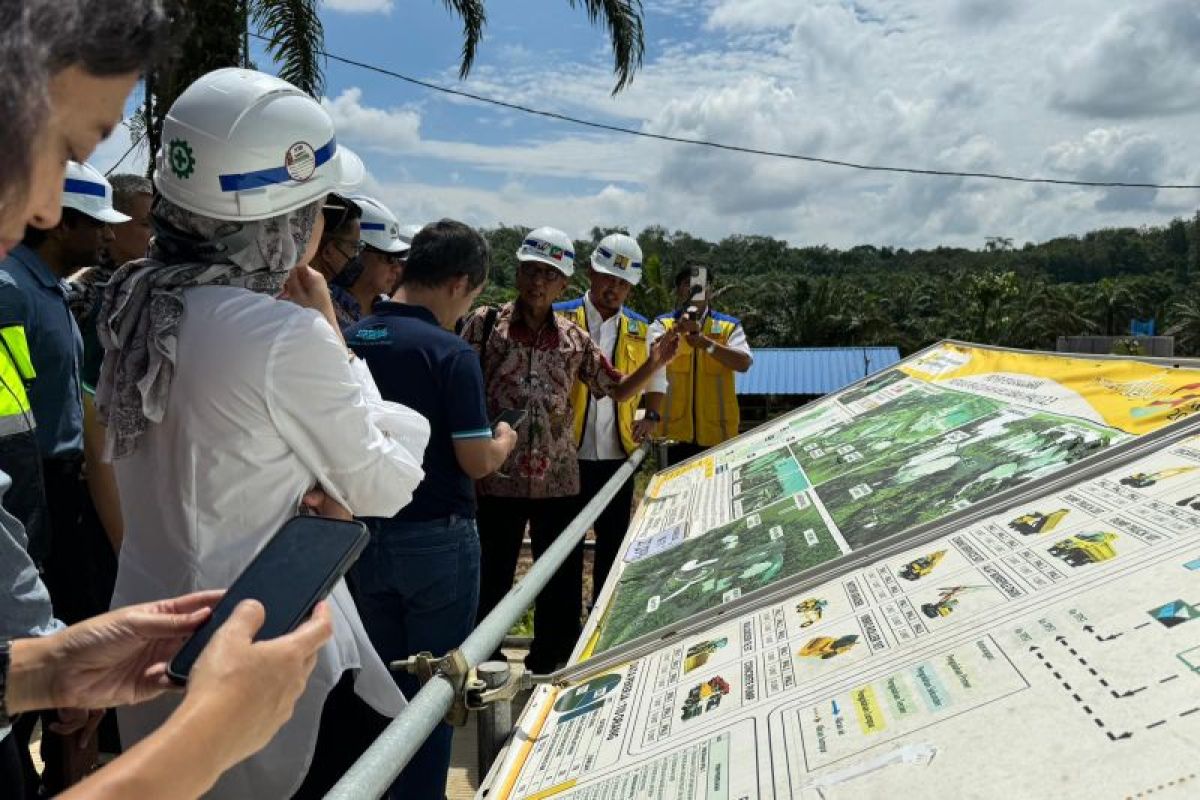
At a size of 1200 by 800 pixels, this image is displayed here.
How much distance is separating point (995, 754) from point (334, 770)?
1.36 metres

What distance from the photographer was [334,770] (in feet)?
6.42

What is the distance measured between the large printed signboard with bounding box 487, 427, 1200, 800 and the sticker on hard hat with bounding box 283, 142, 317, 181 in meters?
1.07

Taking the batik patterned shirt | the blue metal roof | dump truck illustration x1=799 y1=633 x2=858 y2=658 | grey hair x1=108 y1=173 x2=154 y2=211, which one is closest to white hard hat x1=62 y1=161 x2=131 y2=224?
grey hair x1=108 y1=173 x2=154 y2=211

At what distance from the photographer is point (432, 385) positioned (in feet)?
8.64

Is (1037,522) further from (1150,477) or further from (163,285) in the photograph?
(163,285)

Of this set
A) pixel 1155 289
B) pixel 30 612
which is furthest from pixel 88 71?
pixel 1155 289

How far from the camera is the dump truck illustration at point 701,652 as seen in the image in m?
1.69

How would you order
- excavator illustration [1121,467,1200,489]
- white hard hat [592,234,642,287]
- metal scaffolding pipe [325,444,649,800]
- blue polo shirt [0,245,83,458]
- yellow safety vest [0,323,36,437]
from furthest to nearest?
white hard hat [592,234,642,287], blue polo shirt [0,245,83,458], yellow safety vest [0,323,36,437], excavator illustration [1121,467,1200,489], metal scaffolding pipe [325,444,649,800]

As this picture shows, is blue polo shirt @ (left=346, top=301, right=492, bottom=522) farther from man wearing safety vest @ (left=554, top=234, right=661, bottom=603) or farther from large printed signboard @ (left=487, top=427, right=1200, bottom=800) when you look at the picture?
man wearing safety vest @ (left=554, top=234, right=661, bottom=603)

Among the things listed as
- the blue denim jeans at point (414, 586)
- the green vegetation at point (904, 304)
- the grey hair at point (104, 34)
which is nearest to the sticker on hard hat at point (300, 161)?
the grey hair at point (104, 34)

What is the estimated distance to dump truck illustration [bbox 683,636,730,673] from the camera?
5.54 feet

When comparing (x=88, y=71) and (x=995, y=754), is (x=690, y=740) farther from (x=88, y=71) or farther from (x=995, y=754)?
(x=88, y=71)

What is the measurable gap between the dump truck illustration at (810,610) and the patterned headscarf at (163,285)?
1.13 m

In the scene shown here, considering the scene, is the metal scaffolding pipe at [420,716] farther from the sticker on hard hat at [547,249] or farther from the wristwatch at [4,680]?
the sticker on hard hat at [547,249]
